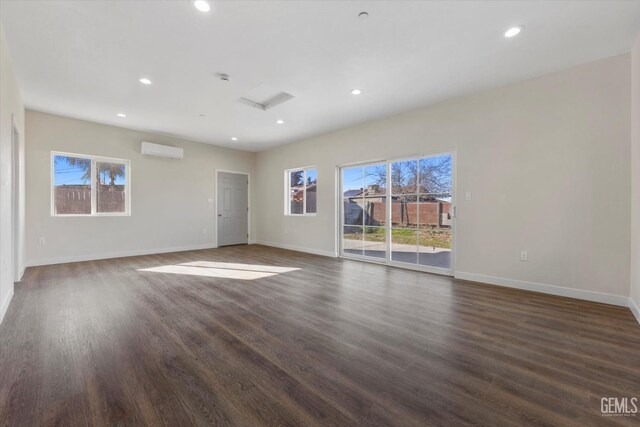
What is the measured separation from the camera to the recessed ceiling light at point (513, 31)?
8.07 feet

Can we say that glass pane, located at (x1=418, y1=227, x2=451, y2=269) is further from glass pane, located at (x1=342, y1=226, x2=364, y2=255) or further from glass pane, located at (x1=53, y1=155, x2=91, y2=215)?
glass pane, located at (x1=53, y1=155, x2=91, y2=215)

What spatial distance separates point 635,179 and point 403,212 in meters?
2.72

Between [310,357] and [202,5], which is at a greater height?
[202,5]

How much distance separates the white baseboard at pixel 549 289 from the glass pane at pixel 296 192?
4060mm

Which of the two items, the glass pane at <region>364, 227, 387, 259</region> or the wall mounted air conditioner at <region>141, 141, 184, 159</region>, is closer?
the glass pane at <region>364, 227, 387, 259</region>

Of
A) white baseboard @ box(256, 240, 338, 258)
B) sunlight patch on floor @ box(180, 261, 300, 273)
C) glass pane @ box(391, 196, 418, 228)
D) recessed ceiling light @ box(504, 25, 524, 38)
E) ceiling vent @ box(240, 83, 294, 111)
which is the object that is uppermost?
ceiling vent @ box(240, 83, 294, 111)

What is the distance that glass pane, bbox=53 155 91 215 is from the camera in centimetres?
502

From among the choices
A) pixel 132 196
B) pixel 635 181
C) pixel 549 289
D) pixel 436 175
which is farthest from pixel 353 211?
pixel 132 196

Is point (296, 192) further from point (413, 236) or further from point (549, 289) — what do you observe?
point (549, 289)

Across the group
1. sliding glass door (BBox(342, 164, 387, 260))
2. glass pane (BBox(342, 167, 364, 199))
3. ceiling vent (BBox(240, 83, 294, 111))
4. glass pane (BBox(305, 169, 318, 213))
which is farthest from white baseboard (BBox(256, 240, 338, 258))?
ceiling vent (BBox(240, 83, 294, 111))

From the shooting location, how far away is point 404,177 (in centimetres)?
479

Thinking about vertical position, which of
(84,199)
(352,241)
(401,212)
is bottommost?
(352,241)

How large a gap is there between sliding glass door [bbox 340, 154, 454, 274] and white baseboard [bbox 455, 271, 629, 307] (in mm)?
399

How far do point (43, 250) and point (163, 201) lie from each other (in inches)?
85.8
